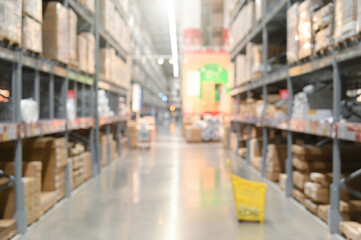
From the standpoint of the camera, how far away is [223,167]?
816 cm

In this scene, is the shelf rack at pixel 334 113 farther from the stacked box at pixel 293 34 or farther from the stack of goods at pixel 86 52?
the stack of goods at pixel 86 52

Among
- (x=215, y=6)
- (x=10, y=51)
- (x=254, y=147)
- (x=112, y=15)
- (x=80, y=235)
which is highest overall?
(x=215, y=6)

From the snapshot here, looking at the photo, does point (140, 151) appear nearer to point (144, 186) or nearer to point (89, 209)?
point (144, 186)

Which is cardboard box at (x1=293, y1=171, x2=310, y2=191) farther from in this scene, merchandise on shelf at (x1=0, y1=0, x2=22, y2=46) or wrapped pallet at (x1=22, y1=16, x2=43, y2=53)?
merchandise on shelf at (x1=0, y1=0, x2=22, y2=46)

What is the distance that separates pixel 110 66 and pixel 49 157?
12.5 ft

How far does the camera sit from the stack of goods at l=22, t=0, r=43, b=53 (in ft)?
12.3

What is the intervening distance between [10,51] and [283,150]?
15.2ft

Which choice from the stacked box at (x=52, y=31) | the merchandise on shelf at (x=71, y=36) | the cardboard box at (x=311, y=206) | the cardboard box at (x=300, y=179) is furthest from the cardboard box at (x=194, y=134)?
the stacked box at (x=52, y=31)

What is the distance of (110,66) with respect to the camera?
321 inches

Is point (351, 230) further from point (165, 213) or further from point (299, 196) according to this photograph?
point (165, 213)

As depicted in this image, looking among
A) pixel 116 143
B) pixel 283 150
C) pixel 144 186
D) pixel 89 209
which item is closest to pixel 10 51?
pixel 89 209

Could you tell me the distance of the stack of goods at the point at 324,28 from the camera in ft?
12.8

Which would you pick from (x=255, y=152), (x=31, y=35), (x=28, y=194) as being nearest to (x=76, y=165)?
(x=28, y=194)

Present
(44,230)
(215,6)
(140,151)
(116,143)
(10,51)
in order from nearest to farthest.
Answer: (10,51) → (44,230) → (116,143) → (140,151) → (215,6)
